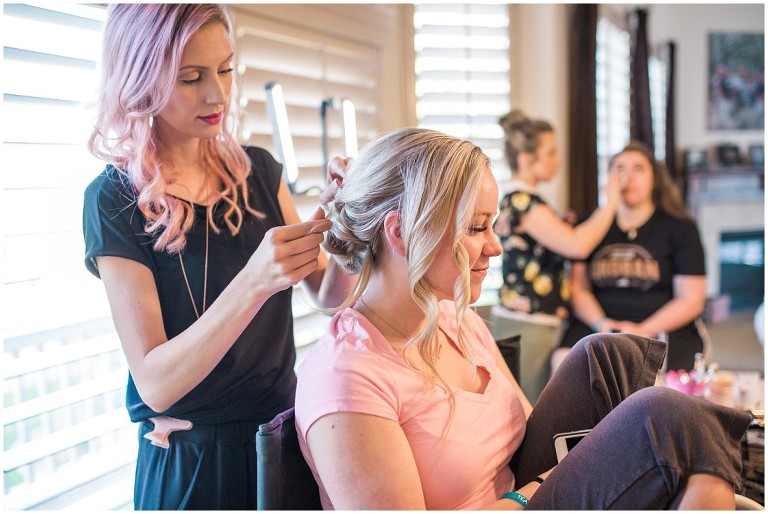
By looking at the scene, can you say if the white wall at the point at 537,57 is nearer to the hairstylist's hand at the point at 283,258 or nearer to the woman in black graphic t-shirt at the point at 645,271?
the woman in black graphic t-shirt at the point at 645,271

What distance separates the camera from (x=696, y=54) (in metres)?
5.60

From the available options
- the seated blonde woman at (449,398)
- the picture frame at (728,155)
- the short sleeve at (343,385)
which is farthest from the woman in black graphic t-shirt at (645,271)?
the picture frame at (728,155)

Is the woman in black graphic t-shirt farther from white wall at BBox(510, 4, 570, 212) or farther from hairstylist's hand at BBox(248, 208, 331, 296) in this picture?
hairstylist's hand at BBox(248, 208, 331, 296)

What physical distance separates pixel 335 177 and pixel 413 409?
16.8 inches

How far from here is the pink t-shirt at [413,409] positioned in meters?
1.00

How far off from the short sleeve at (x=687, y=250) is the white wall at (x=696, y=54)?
129 inches

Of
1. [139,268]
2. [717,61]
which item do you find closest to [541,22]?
[139,268]

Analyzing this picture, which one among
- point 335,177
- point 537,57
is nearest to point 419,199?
point 335,177

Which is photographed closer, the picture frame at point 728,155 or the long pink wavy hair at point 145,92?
the long pink wavy hair at point 145,92

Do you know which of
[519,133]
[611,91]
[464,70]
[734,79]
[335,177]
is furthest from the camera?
[734,79]

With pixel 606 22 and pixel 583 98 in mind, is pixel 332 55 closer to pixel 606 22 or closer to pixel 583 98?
pixel 583 98

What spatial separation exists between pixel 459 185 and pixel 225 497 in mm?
670

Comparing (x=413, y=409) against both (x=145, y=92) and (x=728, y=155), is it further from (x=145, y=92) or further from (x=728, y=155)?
(x=728, y=155)

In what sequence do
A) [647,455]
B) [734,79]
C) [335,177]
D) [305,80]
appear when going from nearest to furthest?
[647,455] < [335,177] < [305,80] < [734,79]
